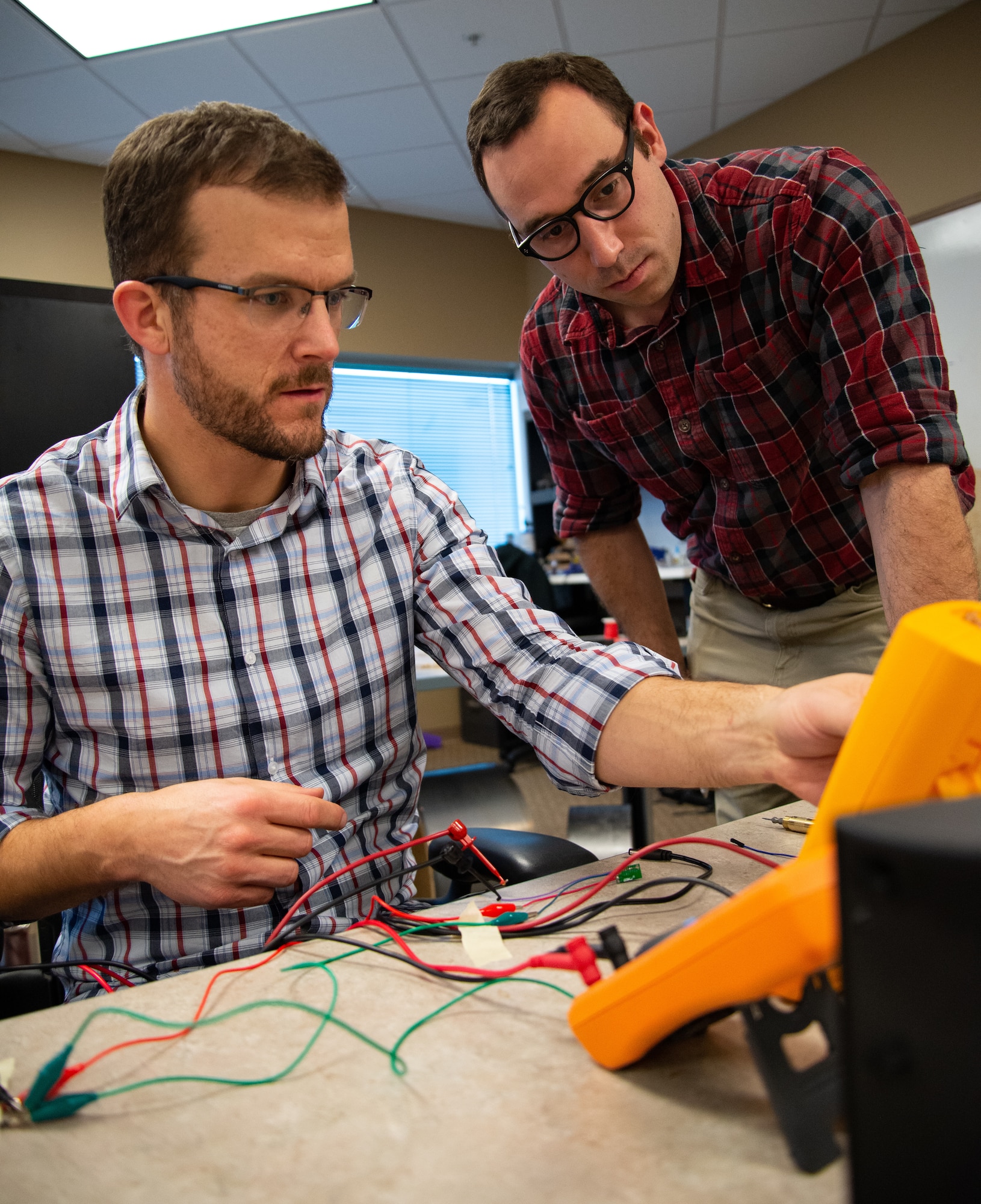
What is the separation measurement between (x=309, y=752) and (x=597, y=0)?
3.13m

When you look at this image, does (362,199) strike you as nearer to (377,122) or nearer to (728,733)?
(377,122)

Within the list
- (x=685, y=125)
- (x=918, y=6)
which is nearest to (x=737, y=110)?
(x=685, y=125)

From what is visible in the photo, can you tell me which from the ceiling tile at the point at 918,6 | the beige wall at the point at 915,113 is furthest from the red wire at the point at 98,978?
the ceiling tile at the point at 918,6

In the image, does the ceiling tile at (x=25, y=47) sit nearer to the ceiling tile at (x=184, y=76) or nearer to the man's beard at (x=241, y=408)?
the ceiling tile at (x=184, y=76)

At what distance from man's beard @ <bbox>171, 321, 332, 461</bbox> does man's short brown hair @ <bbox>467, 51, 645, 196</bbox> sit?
1.58ft

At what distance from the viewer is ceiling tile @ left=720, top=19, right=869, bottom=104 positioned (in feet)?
10.7

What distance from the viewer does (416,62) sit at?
3.30 metres

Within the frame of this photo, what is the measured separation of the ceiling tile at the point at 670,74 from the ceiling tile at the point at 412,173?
3.02ft

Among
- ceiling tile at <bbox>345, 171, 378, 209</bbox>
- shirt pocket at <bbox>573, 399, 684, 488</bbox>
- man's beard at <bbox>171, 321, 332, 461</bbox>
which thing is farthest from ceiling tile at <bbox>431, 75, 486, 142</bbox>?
man's beard at <bbox>171, 321, 332, 461</bbox>

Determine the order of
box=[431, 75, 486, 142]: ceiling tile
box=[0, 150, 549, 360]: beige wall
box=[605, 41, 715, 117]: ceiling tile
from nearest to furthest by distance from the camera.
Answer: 1. box=[605, 41, 715, 117]: ceiling tile
2. box=[431, 75, 486, 142]: ceiling tile
3. box=[0, 150, 549, 360]: beige wall

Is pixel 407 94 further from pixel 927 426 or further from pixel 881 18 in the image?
pixel 927 426

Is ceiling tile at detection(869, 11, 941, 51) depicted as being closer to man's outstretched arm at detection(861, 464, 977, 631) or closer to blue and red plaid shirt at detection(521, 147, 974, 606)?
blue and red plaid shirt at detection(521, 147, 974, 606)

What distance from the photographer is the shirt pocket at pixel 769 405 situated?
1.25m

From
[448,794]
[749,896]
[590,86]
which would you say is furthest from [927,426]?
[448,794]
